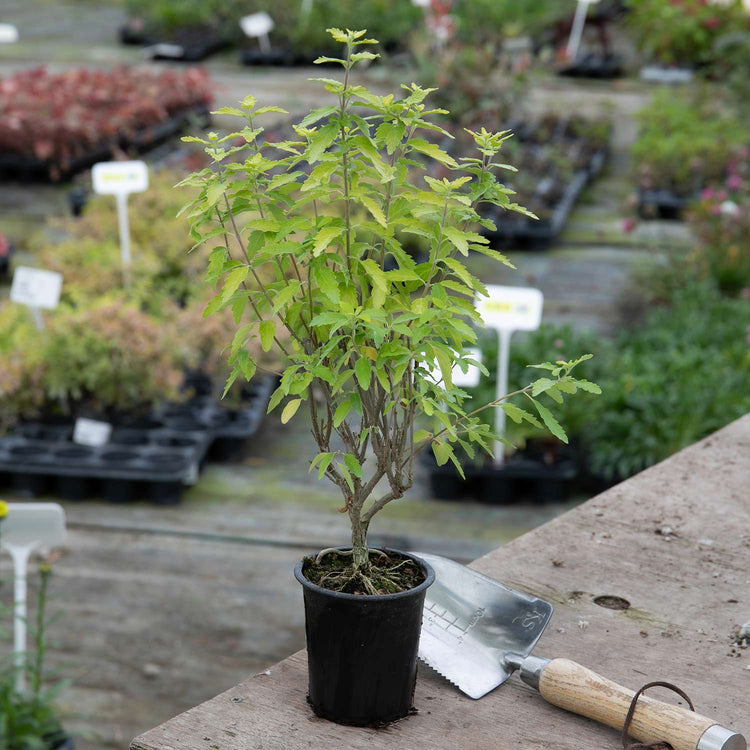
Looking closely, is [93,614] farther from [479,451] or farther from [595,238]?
[595,238]

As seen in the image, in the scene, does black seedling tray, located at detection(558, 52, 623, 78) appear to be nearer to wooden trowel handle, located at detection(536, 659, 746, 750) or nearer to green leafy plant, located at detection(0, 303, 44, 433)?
green leafy plant, located at detection(0, 303, 44, 433)

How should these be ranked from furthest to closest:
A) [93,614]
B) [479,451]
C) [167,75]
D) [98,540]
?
[167,75] < [479,451] < [98,540] < [93,614]

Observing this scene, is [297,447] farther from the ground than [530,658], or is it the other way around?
[530,658]

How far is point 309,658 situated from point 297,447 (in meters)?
3.47

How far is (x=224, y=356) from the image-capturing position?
5.36 metres

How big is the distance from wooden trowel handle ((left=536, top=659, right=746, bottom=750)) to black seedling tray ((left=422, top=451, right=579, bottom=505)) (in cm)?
288

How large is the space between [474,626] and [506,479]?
280cm

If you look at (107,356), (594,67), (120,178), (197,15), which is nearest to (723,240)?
(120,178)

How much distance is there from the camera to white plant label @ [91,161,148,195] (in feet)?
17.8

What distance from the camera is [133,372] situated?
4855mm

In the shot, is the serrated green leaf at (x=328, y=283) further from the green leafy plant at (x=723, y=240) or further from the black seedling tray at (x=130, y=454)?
the green leafy plant at (x=723, y=240)

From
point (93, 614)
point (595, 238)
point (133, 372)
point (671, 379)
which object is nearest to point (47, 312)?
point (133, 372)

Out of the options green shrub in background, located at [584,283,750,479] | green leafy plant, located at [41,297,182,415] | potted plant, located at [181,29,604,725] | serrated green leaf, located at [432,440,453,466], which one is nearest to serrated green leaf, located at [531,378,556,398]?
potted plant, located at [181,29,604,725]

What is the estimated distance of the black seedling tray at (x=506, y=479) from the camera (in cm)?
454
